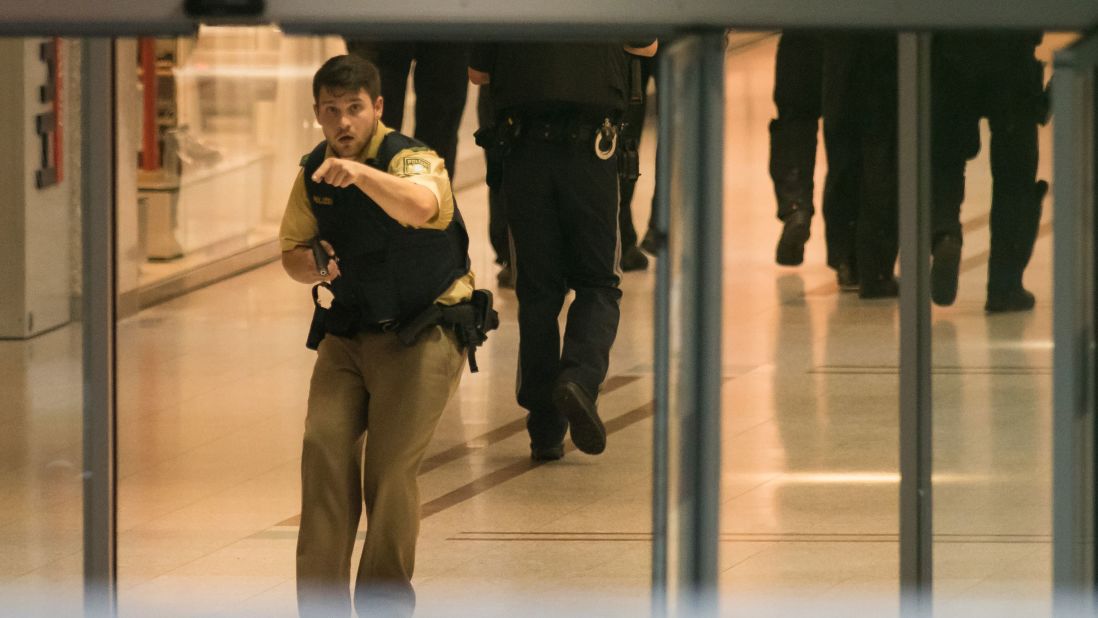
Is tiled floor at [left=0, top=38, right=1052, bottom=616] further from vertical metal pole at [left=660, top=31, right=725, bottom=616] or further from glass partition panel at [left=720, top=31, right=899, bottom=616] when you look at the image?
vertical metal pole at [left=660, top=31, right=725, bottom=616]

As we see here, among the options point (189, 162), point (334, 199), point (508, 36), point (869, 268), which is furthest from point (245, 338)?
point (508, 36)

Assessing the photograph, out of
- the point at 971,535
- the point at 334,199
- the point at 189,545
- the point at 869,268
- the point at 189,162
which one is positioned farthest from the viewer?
the point at 189,162

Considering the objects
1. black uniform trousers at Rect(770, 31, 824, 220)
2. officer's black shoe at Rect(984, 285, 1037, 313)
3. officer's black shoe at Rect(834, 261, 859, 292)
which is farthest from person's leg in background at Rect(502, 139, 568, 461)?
officer's black shoe at Rect(834, 261, 859, 292)

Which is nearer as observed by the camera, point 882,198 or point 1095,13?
point 1095,13

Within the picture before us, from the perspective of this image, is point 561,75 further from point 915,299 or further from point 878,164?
point 915,299

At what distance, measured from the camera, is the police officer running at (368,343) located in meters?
4.92

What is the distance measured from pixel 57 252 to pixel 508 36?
79.8 inches

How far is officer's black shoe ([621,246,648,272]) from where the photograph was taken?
10547 millimetres

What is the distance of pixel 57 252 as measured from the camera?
555 centimetres

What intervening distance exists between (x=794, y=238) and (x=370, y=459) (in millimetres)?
5130

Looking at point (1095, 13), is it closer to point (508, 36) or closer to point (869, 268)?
point (508, 36)

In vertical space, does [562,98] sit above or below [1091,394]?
above

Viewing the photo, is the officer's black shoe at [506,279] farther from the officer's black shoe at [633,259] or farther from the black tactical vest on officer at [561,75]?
the black tactical vest on officer at [561,75]

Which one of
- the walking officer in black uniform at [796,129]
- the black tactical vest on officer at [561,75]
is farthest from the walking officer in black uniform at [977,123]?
the black tactical vest on officer at [561,75]
